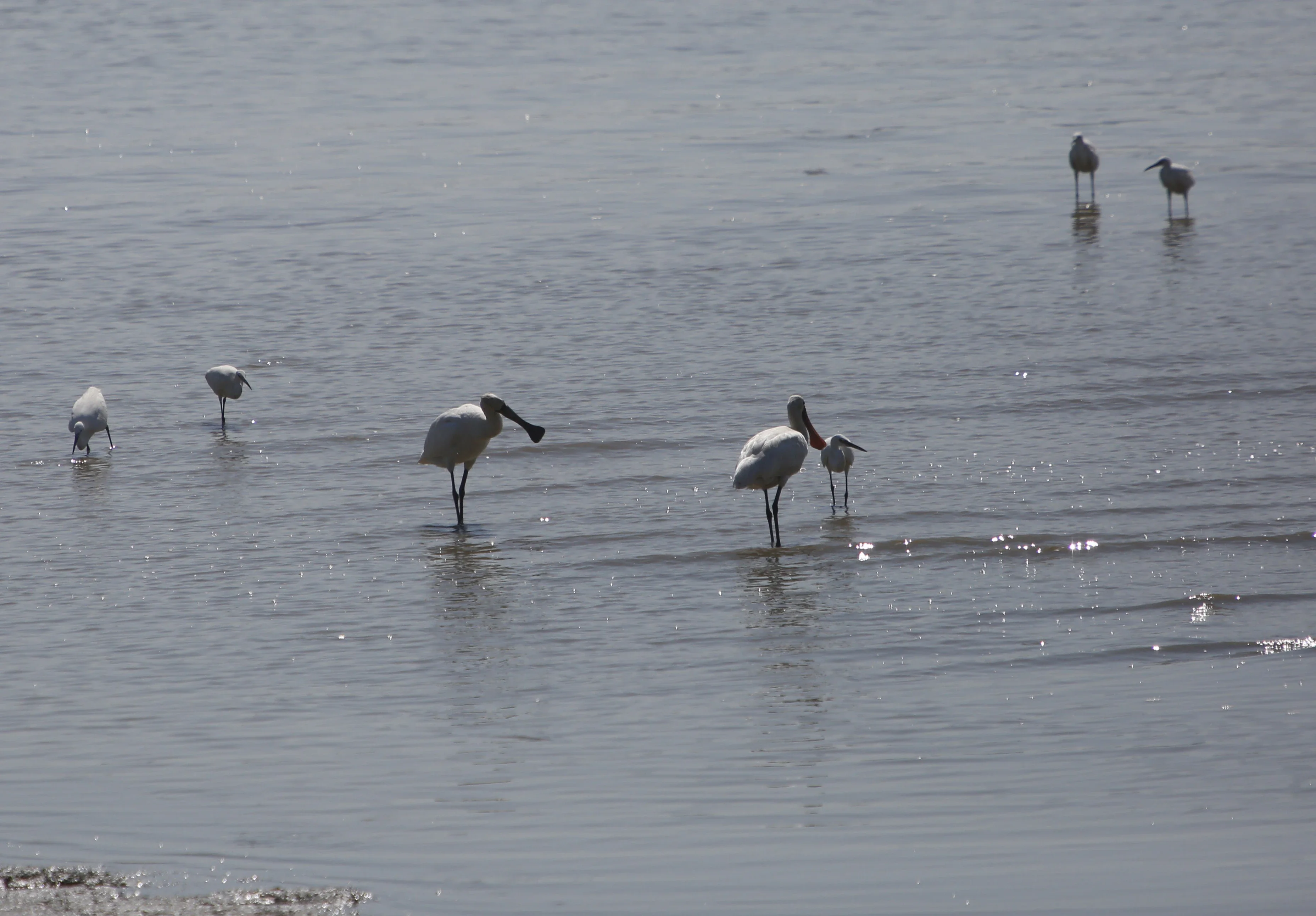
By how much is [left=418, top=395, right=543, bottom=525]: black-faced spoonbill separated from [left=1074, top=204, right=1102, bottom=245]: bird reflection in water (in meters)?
10.5

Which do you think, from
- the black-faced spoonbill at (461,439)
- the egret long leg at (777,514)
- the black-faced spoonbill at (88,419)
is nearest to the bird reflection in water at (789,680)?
the egret long leg at (777,514)

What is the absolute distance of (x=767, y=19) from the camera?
4481cm

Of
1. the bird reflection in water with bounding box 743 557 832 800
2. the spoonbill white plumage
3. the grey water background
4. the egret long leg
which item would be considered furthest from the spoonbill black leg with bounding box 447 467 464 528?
the bird reflection in water with bounding box 743 557 832 800

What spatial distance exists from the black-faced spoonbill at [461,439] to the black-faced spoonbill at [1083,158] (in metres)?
13.2

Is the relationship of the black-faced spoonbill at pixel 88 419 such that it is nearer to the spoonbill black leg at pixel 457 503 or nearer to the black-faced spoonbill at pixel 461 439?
the black-faced spoonbill at pixel 461 439

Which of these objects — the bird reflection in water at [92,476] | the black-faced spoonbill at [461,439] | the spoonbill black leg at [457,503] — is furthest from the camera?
the bird reflection in water at [92,476]

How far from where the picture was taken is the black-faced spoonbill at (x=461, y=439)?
10.4 meters

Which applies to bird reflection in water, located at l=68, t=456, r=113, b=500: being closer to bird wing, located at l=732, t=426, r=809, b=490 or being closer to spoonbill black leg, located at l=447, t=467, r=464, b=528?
spoonbill black leg, located at l=447, t=467, r=464, b=528

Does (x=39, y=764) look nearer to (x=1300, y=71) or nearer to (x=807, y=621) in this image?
(x=807, y=621)

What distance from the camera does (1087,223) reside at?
2056 centimetres

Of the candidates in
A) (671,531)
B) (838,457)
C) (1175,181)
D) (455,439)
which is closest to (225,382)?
(455,439)

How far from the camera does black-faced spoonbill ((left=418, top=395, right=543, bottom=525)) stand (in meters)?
10.4

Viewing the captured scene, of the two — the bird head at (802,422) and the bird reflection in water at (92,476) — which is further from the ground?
the bird head at (802,422)

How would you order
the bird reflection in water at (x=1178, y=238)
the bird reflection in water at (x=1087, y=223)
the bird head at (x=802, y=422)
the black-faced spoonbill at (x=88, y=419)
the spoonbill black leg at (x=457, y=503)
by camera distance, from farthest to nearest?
the bird reflection in water at (x=1087, y=223) → the bird reflection in water at (x=1178, y=238) → the black-faced spoonbill at (x=88, y=419) → the bird head at (x=802, y=422) → the spoonbill black leg at (x=457, y=503)
